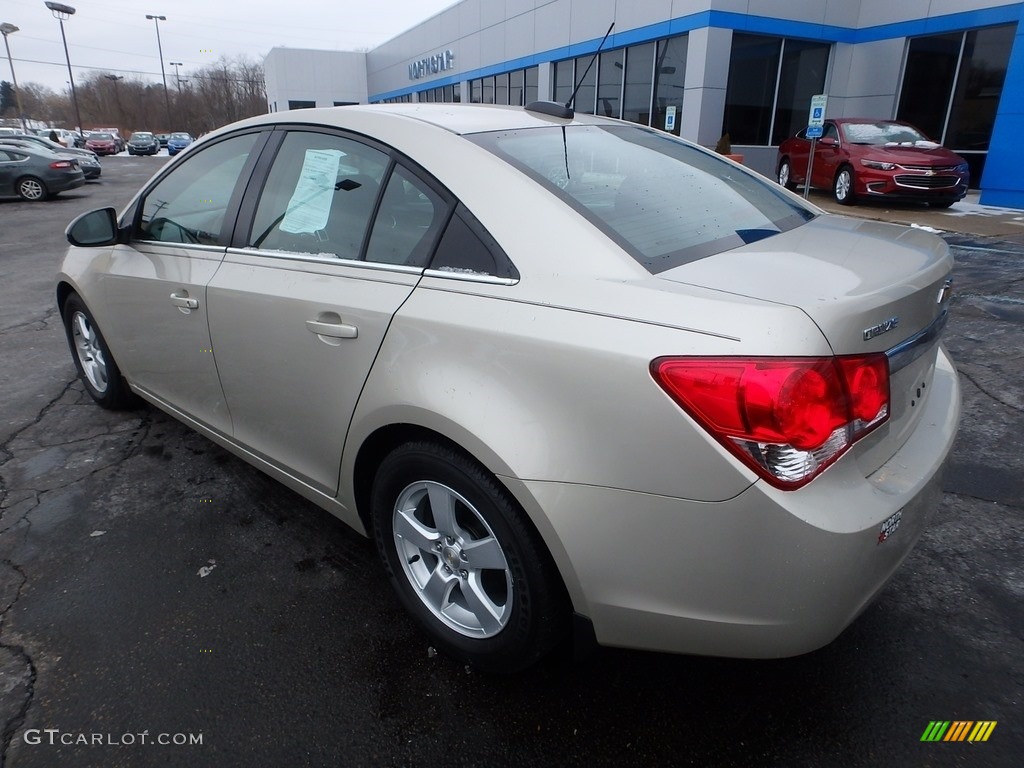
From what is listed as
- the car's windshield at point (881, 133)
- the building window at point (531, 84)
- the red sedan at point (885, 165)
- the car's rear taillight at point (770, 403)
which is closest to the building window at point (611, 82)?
the building window at point (531, 84)

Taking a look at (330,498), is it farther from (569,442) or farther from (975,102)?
(975,102)

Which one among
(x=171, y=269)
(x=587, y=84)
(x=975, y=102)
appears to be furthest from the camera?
(x=587, y=84)

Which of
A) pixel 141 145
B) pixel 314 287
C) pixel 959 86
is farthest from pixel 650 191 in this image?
pixel 141 145

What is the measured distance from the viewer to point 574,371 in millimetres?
1622

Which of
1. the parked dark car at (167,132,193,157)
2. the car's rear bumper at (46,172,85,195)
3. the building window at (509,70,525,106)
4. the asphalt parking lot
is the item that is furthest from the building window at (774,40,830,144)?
the parked dark car at (167,132,193,157)

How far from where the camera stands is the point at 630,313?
62.9 inches

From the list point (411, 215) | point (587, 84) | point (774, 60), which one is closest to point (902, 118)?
point (774, 60)

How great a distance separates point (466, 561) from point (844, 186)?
44.1 feet

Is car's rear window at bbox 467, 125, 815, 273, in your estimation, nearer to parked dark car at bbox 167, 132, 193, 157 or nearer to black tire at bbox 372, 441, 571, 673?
black tire at bbox 372, 441, 571, 673

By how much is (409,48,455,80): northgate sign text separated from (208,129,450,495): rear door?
98.1ft

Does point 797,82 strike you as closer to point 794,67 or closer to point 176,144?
point 794,67

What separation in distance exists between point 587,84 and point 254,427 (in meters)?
20.0

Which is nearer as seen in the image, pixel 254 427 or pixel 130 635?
pixel 130 635

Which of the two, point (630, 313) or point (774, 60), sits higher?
point (774, 60)
